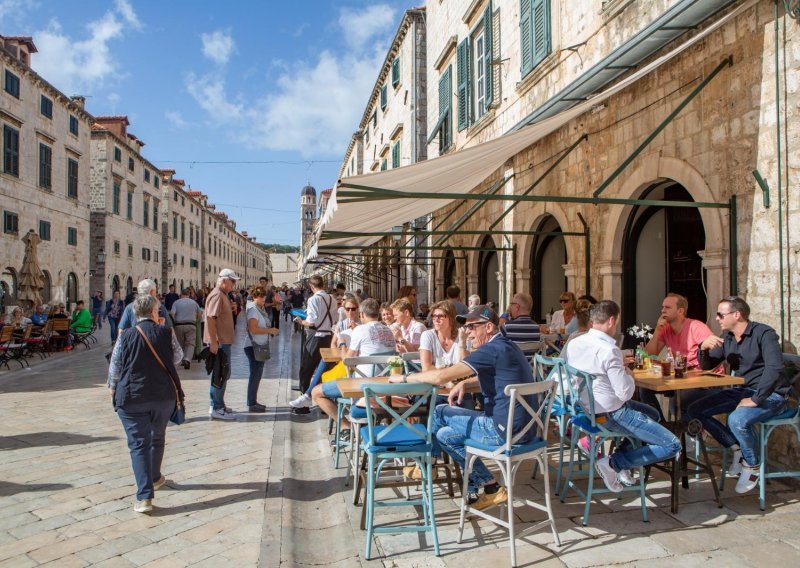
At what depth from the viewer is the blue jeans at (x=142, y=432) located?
3.86 meters

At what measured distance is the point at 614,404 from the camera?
3775 mm

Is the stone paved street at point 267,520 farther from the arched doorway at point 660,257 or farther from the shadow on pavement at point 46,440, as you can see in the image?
the arched doorway at point 660,257

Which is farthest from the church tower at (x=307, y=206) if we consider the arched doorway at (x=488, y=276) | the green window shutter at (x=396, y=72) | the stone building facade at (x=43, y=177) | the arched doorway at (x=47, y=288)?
the arched doorway at (x=488, y=276)

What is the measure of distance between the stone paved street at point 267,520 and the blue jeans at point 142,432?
0.75ft

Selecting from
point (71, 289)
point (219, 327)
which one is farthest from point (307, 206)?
point (219, 327)

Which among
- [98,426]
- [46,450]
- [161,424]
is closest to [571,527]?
[161,424]

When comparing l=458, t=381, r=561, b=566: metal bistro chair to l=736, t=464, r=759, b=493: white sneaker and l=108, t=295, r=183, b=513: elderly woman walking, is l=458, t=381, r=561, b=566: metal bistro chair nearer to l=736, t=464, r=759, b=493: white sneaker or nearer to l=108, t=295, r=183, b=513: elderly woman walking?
l=736, t=464, r=759, b=493: white sneaker

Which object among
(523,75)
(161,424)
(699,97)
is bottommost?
(161,424)

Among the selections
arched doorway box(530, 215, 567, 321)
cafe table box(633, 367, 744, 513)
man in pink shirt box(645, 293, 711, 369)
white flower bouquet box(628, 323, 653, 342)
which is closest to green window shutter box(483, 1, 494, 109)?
arched doorway box(530, 215, 567, 321)

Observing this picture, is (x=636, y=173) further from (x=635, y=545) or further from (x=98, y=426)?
(x=98, y=426)

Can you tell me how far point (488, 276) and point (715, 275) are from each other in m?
7.97

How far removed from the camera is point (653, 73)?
6223 mm

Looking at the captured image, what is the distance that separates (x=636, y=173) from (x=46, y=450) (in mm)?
6557

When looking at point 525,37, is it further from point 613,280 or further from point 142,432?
point 142,432
